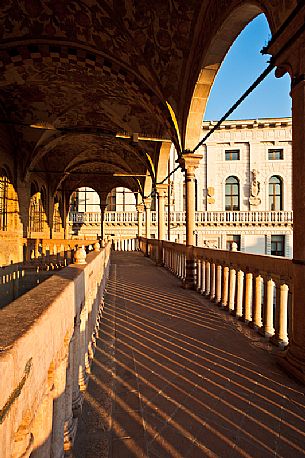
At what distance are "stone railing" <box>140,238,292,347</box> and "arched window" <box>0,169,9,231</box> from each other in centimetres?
757

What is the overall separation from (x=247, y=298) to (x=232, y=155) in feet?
80.5

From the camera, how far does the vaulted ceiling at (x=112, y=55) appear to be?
21.6ft

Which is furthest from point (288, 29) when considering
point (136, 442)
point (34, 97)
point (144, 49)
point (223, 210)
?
point (223, 210)

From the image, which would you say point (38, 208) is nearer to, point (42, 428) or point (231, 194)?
point (231, 194)

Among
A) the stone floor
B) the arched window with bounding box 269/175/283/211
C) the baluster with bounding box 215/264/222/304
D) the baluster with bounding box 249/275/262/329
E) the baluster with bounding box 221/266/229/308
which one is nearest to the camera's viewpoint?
the stone floor

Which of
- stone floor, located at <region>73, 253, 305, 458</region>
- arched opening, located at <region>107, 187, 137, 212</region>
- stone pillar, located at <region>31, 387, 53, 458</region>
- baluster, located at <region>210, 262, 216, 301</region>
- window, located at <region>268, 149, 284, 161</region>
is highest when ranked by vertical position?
window, located at <region>268, 149, 284, 161</region>

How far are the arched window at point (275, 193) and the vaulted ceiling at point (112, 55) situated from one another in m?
17.8

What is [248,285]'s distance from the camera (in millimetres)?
4816

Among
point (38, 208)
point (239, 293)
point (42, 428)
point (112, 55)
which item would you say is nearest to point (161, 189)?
point (112, 55)

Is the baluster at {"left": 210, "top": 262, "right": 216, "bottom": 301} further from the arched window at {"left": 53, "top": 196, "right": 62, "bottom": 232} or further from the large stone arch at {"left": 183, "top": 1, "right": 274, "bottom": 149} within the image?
the arched window at {"left": 53, "top": 196, "right": 62, "bottom": 232}

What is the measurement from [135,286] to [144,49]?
553 centimetres

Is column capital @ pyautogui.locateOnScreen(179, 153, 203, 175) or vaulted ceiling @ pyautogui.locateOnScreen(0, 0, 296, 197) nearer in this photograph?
vaulted ceiling @ pyautogui.locateOnScreen(0, 0, 296, 197)

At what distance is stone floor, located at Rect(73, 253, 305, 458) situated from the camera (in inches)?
83.7

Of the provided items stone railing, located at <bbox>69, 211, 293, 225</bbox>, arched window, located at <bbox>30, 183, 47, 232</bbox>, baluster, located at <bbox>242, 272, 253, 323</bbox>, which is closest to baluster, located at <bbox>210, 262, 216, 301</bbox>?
baluster, located at <bbox>242, 272, 253, 323</bbox>
